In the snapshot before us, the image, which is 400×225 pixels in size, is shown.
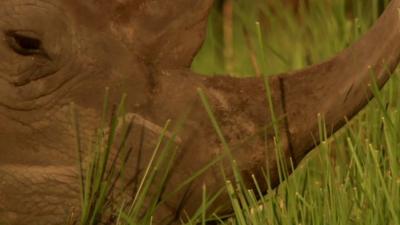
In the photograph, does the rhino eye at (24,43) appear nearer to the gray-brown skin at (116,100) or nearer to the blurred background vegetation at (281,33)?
the gray-brown skin at (116,100)

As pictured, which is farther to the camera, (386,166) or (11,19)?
(386,166)

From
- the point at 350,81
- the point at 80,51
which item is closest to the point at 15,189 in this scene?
the point at 80,51

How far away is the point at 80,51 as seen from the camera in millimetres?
2061

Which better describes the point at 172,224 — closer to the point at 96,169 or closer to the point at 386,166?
the point at 96,169

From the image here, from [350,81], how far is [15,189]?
0.68 meters

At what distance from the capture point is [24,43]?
2045mm

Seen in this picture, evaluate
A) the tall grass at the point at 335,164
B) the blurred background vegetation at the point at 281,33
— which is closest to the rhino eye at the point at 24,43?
the tall grass at the point at 335,164

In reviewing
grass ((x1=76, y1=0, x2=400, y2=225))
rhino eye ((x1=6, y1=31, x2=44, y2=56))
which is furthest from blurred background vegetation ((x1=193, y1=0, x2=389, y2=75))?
rhino eye ((x1=6, y1=31, x2=44, y2=56))

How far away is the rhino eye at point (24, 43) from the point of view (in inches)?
80.1

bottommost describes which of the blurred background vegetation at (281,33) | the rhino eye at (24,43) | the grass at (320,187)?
the grass at (320,187)

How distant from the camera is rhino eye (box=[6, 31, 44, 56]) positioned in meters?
2.04

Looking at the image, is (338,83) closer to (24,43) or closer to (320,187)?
(320,187)

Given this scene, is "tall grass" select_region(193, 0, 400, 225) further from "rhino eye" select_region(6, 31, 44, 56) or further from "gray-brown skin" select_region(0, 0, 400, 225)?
"rhino eye" select_region(6, 31, 44, 56)

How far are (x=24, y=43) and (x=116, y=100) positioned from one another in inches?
8.2
